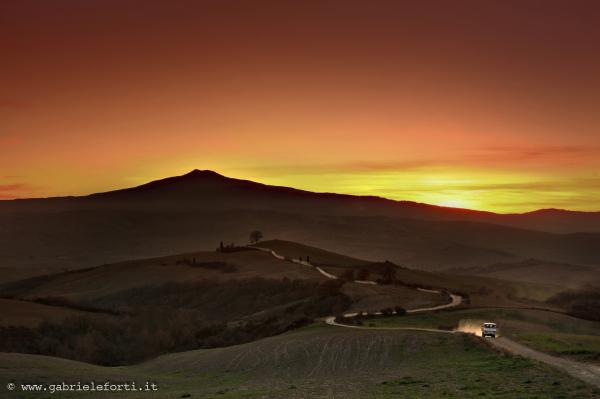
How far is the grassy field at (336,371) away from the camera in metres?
39.7

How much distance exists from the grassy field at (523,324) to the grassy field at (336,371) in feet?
21.5

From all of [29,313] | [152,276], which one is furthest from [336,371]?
[152,276]

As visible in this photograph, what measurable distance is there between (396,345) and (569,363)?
1967cm

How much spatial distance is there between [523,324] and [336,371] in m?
37.8

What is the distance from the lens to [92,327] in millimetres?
104500

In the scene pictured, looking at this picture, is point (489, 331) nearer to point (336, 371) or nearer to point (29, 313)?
point (336, 371)

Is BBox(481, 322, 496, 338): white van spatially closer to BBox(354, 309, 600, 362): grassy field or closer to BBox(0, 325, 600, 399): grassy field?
BBox(354, 309, 600, 362): grassy field

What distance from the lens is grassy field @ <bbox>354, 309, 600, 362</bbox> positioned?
61.8 meters

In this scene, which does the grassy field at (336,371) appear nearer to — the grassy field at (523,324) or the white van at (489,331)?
the white van at (489,331)

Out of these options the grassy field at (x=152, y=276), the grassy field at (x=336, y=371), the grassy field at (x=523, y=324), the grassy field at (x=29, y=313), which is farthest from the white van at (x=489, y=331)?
the grassy field at (x=152, y=276)

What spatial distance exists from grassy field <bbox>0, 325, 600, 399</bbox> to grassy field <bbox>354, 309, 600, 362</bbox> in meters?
6.56

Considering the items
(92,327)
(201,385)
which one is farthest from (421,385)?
(92,327)

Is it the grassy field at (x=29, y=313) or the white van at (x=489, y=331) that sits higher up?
the white van at (x=489, y=331)

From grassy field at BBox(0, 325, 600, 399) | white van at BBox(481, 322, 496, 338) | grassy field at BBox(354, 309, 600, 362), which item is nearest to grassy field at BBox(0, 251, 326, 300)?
grassy field at BBox(354, 309, 600, 362)
